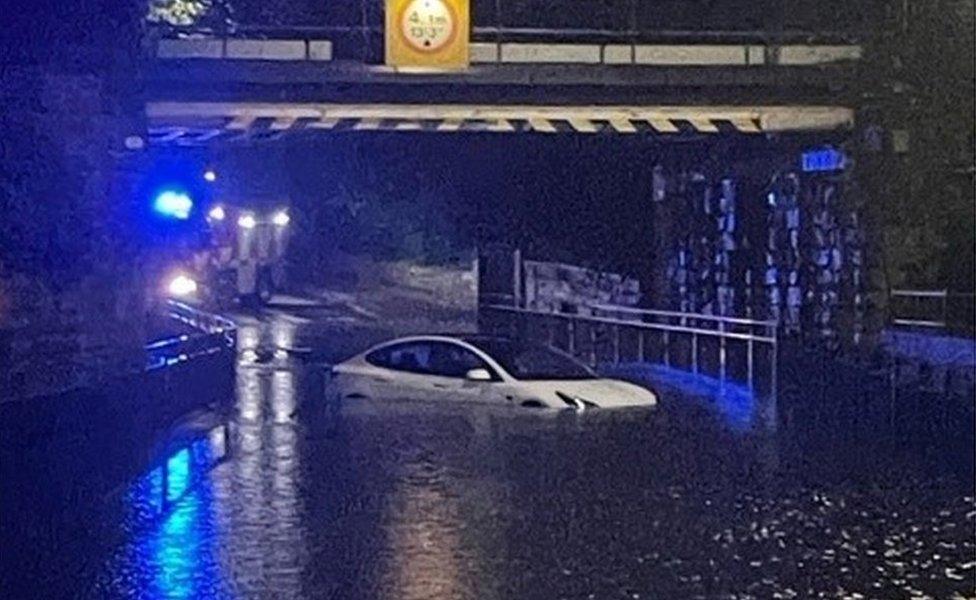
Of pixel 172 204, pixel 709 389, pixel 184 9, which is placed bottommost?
pixel 709 389

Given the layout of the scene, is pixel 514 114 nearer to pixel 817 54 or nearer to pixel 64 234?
pixel 817 54

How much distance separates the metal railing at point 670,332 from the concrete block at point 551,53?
6.54 m

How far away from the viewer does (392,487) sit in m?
17.3

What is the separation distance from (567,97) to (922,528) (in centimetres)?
1241

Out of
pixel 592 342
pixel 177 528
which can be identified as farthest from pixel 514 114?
pixel 592 342

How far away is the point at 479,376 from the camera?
88.6 feet

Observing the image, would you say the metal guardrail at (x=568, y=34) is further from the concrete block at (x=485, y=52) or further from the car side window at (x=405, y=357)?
the car side window at (x=405, y=357)

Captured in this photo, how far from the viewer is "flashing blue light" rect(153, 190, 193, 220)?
24.0 meters

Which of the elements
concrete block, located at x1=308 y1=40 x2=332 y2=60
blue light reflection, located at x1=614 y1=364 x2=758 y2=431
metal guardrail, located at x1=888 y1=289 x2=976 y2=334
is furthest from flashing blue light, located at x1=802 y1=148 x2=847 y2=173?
concrete block, located at x1=308 y1=40 x2=332 y2=60

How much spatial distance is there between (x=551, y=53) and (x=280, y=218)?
99.0 feet


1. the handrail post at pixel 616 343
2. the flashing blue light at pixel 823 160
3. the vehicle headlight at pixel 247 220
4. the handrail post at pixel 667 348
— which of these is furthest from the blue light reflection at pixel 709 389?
the vehicle headlight at pixel 247 220

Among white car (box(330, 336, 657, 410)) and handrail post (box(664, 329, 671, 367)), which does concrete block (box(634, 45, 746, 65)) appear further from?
handrail post (box(664, 329, 671, 367))

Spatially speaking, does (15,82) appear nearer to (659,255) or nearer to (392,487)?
(392,487)

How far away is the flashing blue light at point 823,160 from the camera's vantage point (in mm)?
27844
